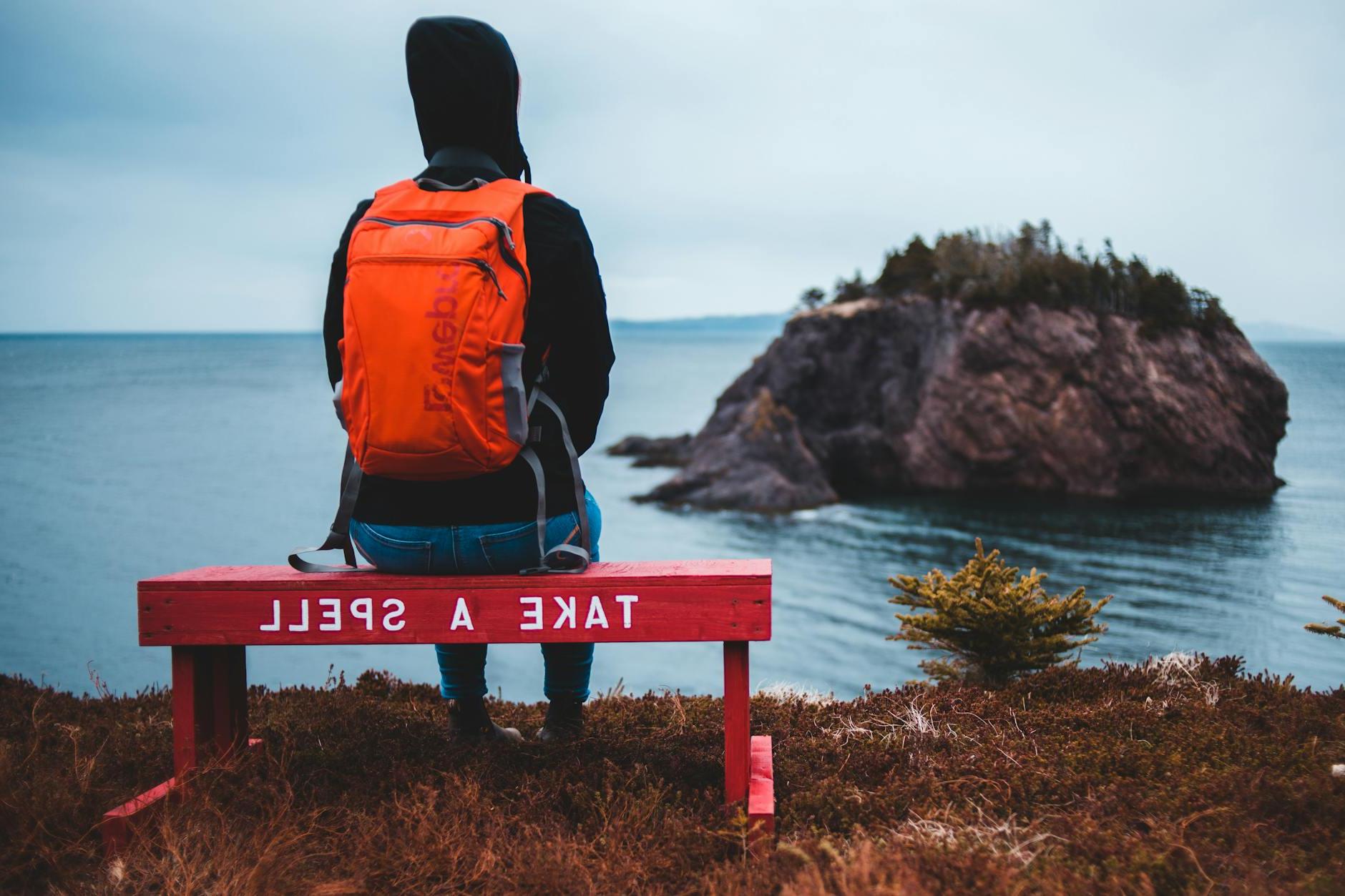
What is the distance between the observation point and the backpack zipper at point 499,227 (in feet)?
10.9

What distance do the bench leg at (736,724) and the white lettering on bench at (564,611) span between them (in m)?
0.54

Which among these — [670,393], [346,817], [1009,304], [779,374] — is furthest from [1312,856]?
[670,393]

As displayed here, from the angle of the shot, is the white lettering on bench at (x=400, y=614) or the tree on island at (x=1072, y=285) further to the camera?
the tree on island at (x=1072, y=285)

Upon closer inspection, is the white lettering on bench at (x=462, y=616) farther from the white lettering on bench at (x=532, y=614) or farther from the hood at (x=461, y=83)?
the hood at (x=461, y=83)

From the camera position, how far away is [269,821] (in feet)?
11.3

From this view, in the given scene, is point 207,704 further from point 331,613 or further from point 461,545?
point 461,545

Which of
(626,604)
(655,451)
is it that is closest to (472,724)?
(626,604)

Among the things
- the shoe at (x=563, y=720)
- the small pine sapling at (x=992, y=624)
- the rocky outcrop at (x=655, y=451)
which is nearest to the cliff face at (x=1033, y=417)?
the rocky outcrop at (x=655, y=451)

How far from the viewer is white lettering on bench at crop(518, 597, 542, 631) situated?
11.5ft

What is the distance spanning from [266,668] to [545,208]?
21.2m

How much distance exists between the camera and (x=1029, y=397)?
1198 inches

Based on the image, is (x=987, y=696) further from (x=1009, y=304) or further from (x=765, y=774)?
(x=1009, y=304)

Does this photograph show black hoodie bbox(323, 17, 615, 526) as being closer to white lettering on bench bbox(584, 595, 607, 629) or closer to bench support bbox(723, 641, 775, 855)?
white lettering on bench bbox(584, 595, 607, 629)

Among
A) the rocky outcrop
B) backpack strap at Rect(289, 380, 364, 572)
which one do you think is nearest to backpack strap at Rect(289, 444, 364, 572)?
backpack strap at Rect(289, 380, 364, 572)
